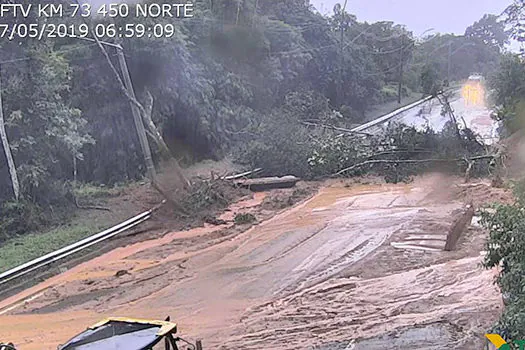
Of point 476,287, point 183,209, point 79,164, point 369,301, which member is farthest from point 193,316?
point 79,164

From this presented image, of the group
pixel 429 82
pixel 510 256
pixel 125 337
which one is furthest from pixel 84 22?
pixel 125 337

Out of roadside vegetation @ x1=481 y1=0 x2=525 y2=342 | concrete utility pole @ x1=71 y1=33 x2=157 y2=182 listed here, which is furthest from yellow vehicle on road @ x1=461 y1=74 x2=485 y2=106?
roadside vegetation @ x1=481 y1=0 x2=525 y2=342

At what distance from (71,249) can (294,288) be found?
17.5 feet

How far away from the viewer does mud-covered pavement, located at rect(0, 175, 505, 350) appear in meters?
8.83

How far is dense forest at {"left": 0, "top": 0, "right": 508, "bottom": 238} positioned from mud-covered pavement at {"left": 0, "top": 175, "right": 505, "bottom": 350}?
3.73 m

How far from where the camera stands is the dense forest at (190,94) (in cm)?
1538

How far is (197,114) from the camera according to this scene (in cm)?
2258

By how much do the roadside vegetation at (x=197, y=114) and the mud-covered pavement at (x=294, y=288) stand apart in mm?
2836

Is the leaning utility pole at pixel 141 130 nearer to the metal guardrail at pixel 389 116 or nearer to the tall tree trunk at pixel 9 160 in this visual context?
the tall tree trunk at pixel 9 160

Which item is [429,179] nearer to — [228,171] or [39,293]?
[228,171]

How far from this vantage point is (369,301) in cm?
997

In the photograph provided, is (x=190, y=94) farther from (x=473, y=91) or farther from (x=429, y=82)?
(x=473, y=91)

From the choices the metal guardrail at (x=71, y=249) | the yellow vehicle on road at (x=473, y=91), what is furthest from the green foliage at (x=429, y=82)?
the metal guardrail at (x=71, y=249)

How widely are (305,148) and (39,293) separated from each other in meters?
11.2
